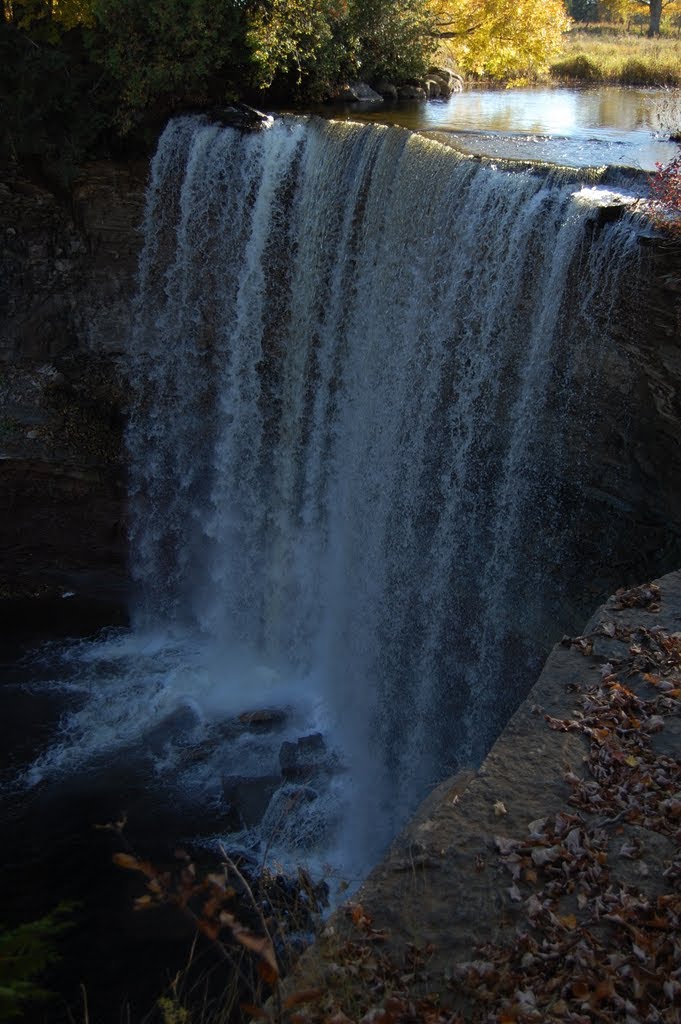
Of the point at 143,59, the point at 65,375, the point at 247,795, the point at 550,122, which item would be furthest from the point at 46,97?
the point at 247,795

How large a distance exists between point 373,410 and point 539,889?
6.36 meters

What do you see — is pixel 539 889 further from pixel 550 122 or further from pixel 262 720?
pixel 550 122

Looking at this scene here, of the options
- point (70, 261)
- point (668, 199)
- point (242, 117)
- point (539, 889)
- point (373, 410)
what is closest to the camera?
point (539, 889)

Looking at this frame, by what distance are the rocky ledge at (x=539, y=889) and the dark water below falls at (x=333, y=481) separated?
3689 mm

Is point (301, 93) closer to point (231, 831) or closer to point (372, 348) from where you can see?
point (372, 348)

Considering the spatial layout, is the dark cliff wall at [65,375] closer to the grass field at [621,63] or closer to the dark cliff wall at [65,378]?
the dark cliff wall at [65,378]

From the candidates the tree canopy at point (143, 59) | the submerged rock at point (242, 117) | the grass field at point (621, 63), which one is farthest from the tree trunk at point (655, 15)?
the submerged rock at point (242, 117)

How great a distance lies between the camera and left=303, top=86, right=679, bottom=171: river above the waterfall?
10172 millimetres

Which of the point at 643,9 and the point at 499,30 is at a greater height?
the point at 643,9

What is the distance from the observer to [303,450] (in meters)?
11.0

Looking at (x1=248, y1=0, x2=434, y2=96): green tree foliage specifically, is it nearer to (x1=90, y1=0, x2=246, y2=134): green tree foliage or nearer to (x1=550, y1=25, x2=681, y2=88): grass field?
(x1=90, y1=0, x2=246, y2=134): green tree foliage

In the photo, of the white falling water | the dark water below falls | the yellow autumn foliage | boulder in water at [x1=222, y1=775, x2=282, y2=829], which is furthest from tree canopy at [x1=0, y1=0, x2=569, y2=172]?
boulder in water at [x1=222, y1=775, x2=282, y2=829]

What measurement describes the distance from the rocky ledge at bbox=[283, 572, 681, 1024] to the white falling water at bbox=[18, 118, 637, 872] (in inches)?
146

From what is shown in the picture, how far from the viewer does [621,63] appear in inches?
651
